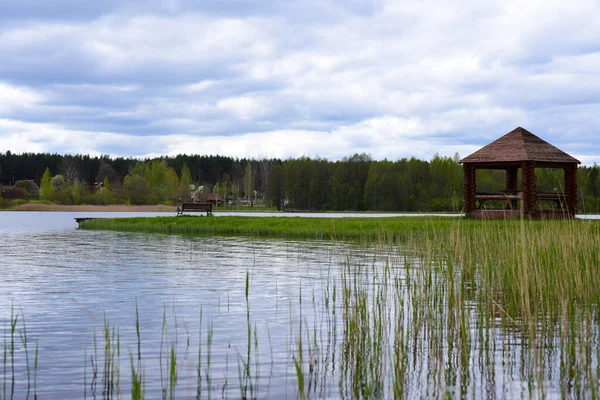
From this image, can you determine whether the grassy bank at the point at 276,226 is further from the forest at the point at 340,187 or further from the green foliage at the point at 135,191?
the green foliage at the point at 135,191

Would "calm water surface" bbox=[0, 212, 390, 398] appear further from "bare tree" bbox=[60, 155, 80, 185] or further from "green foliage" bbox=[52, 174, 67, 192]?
"green foliage" bbox=[52, 174, 67, 192]

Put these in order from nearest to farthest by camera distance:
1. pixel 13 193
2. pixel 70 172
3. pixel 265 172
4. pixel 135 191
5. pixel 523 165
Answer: pixel 523 165 → pixel 135 191 → pixel 13 193 → pixel 265 172 → pixel 70 172

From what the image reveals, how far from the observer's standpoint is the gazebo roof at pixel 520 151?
1160 inches

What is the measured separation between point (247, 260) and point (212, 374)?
11527mm

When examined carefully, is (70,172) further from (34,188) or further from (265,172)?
(265,172)

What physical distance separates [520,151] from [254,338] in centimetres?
2483

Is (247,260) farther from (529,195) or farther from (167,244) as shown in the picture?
(529,195)

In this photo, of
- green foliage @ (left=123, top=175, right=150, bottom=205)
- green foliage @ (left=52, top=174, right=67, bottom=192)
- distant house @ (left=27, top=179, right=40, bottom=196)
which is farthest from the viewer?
distant house @ (left=27, top=179, right=40, bottom=196)

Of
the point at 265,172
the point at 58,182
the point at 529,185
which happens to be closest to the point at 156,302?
the point at 529,185

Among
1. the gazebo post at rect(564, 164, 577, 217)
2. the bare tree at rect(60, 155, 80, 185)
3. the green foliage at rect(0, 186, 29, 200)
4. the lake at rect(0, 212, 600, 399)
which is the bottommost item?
the lake at rect(0, 212, 600, 399)

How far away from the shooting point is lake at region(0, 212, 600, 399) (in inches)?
231

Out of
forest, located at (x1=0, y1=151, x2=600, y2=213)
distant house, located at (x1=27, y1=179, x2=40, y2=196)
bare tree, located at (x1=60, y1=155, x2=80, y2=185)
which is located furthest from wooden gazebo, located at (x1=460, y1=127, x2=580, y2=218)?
distant house, located at (x1=27, y1=179, x2=40, y2=196)

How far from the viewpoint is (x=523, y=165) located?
29.3 meters

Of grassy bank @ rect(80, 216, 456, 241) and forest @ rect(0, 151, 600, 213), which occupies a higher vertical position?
forest @ rect(0, 151, 600, 213)
